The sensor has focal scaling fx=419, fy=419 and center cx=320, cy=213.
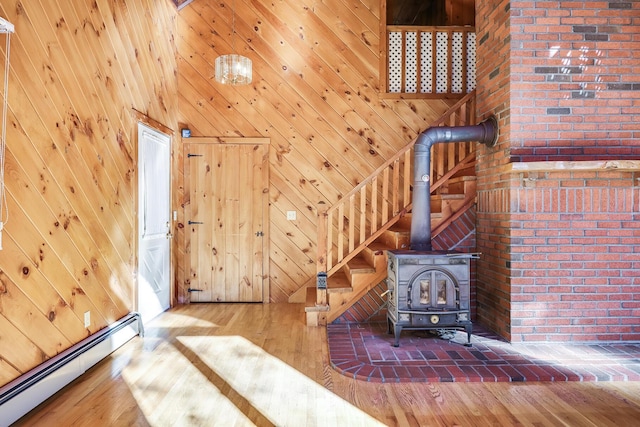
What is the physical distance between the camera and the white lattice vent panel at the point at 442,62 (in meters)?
5.59

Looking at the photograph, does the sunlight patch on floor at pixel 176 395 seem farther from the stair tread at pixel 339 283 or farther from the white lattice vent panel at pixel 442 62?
the white lattice vent panel at pixel 442 62

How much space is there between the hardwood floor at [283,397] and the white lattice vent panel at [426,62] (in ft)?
12.2

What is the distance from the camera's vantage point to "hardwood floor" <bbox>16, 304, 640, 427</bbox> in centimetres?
246

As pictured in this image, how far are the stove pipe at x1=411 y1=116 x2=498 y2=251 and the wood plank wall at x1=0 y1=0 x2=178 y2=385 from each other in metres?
2.85

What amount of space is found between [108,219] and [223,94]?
8.37ft

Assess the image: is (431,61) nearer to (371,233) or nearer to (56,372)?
(371,233)

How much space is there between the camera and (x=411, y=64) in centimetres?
561

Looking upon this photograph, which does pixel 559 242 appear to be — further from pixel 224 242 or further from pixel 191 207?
pixel 191 207

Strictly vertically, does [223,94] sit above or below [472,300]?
above

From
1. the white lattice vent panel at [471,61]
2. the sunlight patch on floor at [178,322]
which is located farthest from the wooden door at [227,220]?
the white lattice vent panel at [471,61]

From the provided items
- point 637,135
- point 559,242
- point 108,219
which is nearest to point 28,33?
point 108,219

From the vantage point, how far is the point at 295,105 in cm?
564

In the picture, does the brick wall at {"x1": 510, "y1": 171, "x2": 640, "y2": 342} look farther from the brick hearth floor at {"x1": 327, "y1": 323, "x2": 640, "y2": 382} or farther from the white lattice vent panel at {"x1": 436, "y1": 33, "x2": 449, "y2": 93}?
the white lattice vent panel at {"x1": 436, "y1": 33, "x2": 449, "y2": 93}

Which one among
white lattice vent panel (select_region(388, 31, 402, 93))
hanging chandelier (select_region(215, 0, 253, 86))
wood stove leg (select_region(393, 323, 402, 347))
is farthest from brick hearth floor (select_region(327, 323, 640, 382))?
white lattice vent panel (select_region(388, 31, 402, 93))
